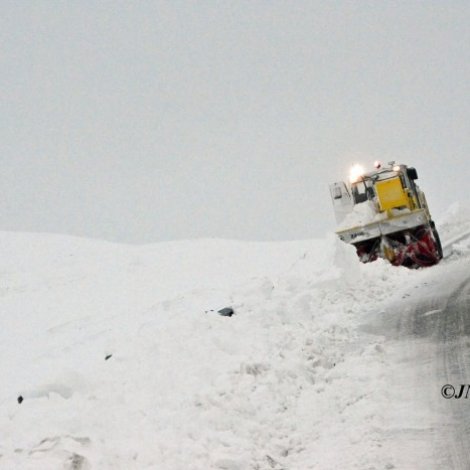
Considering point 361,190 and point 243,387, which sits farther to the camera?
point 361,190

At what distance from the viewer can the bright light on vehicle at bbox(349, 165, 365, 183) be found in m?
15.3

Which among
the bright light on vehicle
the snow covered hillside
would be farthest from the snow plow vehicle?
the snow covered hillside

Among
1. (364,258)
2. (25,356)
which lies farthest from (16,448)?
(364,258)

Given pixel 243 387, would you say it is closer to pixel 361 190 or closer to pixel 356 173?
pixel 361 190

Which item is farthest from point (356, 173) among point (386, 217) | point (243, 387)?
point (243, 387)

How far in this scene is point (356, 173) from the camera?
15.5 metres

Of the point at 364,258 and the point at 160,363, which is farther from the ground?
the point at 364,258

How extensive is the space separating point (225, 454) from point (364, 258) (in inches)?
406

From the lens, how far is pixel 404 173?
47.7 ft

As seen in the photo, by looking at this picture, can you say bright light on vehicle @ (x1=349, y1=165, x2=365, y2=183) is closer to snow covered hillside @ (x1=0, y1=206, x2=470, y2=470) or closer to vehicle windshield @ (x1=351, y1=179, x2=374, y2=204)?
vehicle windshield @ (x1=351, y1=179, x2=374, y2=204)

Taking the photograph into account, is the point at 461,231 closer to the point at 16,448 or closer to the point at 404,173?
the point at 404,173

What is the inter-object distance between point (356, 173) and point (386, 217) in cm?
222

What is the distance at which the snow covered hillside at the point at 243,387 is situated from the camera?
4031 mm

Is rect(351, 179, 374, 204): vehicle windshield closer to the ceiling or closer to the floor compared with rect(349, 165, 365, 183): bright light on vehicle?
closer to the floor
